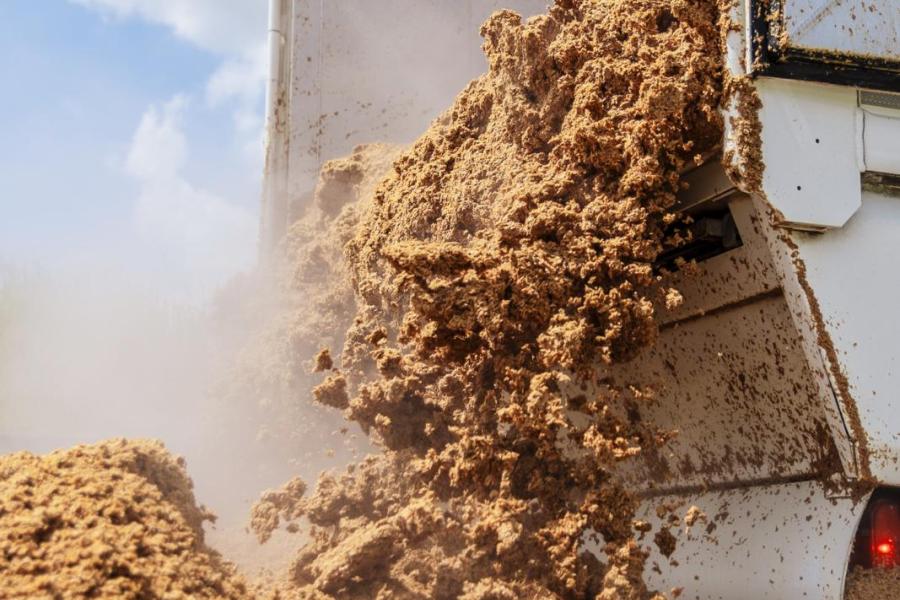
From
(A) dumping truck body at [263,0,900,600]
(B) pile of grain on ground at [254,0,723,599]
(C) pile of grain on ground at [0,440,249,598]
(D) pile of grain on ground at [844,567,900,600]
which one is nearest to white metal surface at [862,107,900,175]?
(A) dumping truck body at [263,0,900,600]

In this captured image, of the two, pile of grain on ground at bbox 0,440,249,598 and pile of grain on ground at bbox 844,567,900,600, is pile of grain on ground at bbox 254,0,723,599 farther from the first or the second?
pile of grain on ground at bbox 844,567,900,600

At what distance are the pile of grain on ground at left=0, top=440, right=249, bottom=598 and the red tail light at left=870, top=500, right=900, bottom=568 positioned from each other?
1.76m

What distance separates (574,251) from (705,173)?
18.3 inches

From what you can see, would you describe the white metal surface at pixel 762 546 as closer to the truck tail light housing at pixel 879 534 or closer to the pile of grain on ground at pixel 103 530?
the truck tail light housing at pixel 879 534

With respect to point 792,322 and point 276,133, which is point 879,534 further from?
point 276,133

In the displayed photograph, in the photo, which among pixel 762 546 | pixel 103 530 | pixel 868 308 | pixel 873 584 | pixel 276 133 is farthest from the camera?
pixel 276 133

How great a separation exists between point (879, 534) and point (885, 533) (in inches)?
0.6

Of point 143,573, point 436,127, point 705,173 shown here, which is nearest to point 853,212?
point 705,173

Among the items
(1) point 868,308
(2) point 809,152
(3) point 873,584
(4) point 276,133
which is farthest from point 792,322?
(4) point 276,133

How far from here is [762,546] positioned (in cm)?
311

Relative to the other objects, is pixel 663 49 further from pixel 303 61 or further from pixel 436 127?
pixel 303 61

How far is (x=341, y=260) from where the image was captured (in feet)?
16.7

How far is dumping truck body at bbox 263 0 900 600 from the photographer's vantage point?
2785 mm

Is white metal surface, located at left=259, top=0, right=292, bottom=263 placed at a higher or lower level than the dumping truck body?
higher
